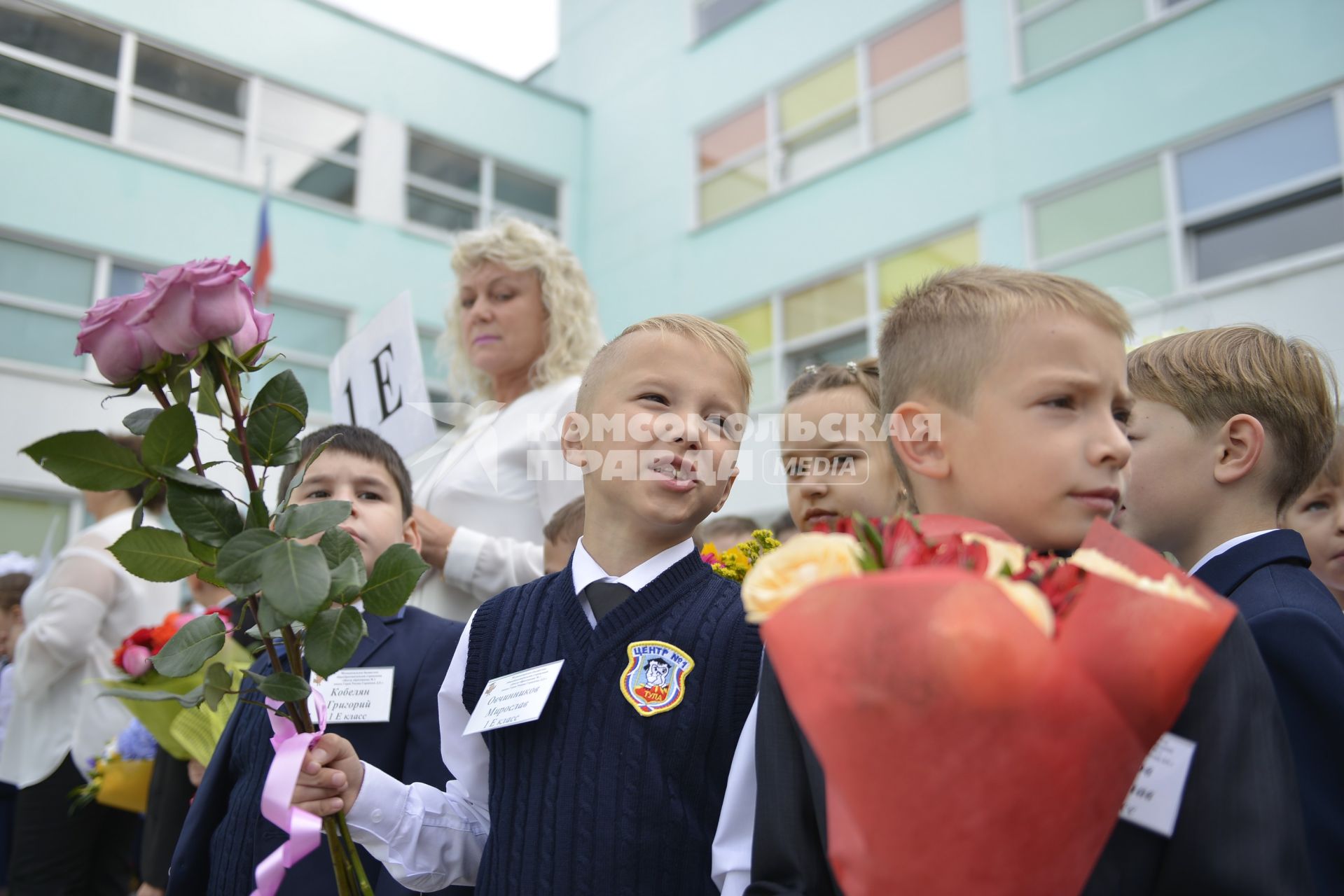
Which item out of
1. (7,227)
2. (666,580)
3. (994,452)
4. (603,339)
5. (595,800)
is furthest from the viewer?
(7,227)

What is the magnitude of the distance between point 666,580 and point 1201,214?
29.5ft

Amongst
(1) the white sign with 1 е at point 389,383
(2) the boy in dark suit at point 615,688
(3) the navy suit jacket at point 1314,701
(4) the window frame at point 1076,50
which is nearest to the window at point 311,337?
(4) the window frame at point 1076,50

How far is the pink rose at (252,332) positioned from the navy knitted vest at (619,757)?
694mm

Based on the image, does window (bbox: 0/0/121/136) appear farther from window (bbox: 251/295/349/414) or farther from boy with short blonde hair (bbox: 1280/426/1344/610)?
boy with short blonde hair (bbox: 1280/426/1344/610)

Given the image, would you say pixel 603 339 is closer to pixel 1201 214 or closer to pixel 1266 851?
pixel 1266 851

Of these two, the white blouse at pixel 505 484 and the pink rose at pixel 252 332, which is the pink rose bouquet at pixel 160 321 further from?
the white blouse at pixel 505 484

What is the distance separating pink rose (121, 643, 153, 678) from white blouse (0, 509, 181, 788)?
0.95 metres

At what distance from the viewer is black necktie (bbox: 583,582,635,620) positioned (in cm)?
181

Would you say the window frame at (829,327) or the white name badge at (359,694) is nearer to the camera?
the white name badge at (359,694)

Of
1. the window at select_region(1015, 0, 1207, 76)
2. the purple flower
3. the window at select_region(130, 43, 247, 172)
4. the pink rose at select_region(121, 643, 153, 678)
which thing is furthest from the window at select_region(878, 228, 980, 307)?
the pink rose at select_region(121, 643, 153, 678)

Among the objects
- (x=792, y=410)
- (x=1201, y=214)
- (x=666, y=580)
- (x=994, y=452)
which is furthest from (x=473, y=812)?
(x=1201, y=214)

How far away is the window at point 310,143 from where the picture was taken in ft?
42.6

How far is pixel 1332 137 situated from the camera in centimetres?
840

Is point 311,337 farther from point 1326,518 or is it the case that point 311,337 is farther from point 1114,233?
point 1326,518
